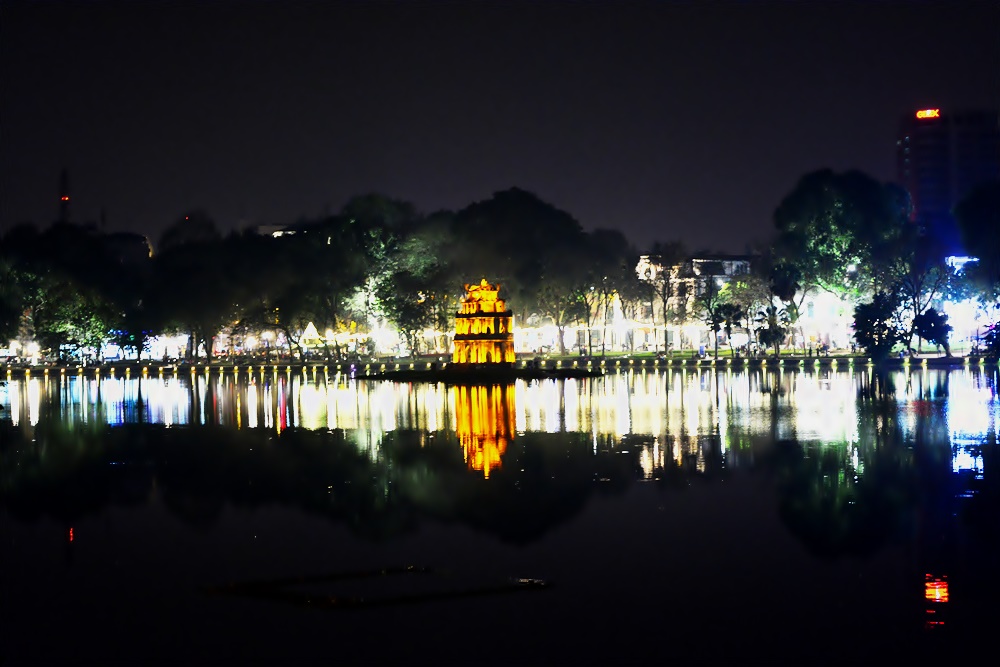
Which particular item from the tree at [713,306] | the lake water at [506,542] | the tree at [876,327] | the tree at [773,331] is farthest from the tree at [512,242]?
the lake water at [506,542]

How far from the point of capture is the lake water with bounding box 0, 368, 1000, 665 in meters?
14.6

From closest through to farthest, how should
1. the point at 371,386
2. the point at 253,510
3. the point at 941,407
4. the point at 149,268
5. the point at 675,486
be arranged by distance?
the point at 253,510, the point at 675,486, the point at 941,407, the point at 371,386, the point at 149,268

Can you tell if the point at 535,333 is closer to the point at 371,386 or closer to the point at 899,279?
the point at 899,279

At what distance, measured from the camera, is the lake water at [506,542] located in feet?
48.0

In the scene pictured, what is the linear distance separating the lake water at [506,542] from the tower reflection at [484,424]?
24 cm

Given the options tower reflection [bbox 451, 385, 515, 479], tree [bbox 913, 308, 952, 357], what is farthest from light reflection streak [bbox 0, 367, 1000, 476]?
tree [bbox 913, 308, 952, 357]

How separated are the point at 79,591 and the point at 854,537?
1091cm

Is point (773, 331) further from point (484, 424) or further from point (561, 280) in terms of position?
point (484, 424)

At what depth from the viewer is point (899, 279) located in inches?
3947

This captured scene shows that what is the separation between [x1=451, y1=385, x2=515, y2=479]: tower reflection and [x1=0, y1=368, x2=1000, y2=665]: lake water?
24 centimetres

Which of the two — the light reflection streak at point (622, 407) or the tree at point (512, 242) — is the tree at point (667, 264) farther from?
the light reflection streak at point (622, 407)

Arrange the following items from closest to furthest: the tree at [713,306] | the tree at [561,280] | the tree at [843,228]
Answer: the tree at [843,228] < the tree at [713,306] < the tree at [561,280]

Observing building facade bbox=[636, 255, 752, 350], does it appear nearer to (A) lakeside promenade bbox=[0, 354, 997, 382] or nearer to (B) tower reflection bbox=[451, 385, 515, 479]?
(A) lakeside promenade bbox=[0, 354, 997, 382]

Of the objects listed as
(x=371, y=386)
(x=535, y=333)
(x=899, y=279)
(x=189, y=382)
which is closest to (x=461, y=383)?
(x=371, y=386)
